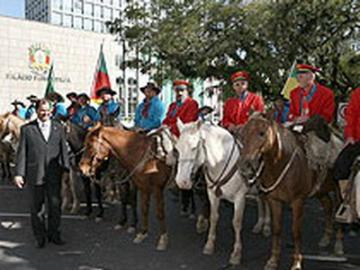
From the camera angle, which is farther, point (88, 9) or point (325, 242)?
point (88, 9)

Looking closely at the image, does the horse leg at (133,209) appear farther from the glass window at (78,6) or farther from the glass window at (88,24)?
the glass window at (88,24)

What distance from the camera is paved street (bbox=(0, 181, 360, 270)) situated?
5.90 m

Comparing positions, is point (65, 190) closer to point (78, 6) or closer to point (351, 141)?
point (351, 141)

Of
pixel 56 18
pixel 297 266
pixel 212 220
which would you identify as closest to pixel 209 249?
pixel 212 220

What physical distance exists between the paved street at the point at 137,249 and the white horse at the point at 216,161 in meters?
0.49

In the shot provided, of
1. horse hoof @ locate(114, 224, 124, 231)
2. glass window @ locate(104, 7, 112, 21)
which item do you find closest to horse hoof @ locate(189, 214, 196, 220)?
horse hoof @ locate(114, 224, 124, 231)

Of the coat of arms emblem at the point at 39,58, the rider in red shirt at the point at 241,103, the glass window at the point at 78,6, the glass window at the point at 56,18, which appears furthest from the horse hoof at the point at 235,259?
the glass window at the point at 78,6

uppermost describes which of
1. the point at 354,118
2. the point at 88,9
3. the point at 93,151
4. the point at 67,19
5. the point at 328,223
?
the point at 88,9

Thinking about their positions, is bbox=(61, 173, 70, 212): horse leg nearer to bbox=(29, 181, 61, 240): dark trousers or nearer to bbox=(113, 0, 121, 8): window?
bbox=(29, 181, 61, 240): dark trousers

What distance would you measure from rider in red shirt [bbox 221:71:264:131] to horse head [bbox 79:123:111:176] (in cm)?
195

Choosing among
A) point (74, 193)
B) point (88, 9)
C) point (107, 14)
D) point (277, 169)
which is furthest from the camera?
point (107, 14)

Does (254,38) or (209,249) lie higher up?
(254,38)

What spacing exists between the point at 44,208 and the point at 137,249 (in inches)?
63.7

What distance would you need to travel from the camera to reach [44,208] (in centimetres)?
693
